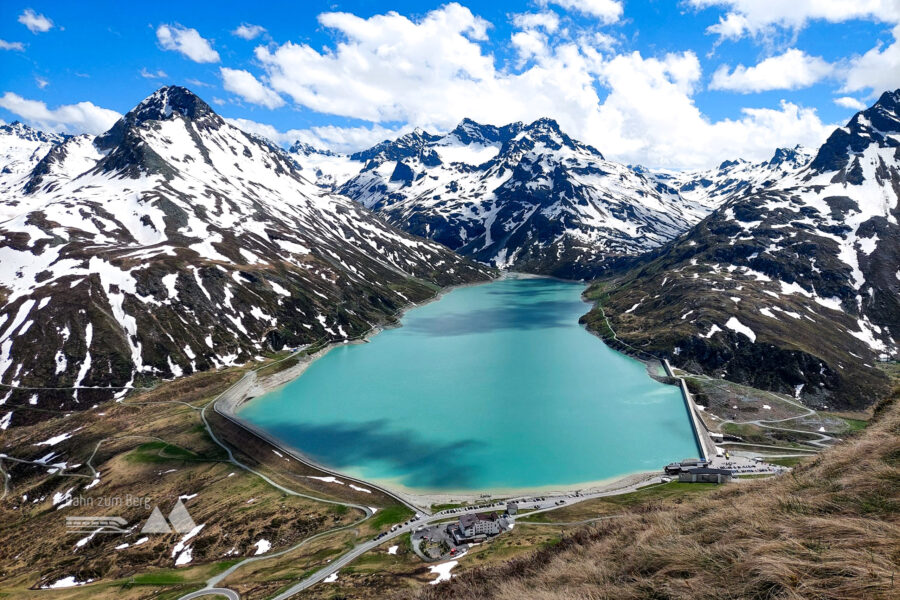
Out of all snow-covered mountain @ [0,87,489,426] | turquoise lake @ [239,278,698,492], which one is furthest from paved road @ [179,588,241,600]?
snow-covered mountain @ [0,87,489,426]

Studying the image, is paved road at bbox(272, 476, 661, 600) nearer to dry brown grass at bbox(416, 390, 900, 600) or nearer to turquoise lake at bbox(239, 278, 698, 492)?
turquoise lake at bbox(239, 278, 698, 492)

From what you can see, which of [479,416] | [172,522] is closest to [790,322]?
[479,416]

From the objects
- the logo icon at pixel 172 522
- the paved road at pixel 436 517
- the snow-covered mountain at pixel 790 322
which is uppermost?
the snow-covered mountain at pixel 790 322

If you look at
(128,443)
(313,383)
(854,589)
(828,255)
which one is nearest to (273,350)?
(313,383)

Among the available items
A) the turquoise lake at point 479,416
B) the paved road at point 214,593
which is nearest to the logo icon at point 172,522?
the paved road at point 214,593

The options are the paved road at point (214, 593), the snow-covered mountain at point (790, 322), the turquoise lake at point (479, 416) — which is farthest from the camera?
the snow-covered mountain at point (790, 322)

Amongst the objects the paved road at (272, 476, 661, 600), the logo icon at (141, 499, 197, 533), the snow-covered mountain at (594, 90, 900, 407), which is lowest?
the logo icon at (141, 499, 197, 533)

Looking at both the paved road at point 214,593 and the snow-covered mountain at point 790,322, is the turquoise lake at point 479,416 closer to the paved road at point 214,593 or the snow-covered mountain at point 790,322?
the snow-covered mountain at point 790,322
